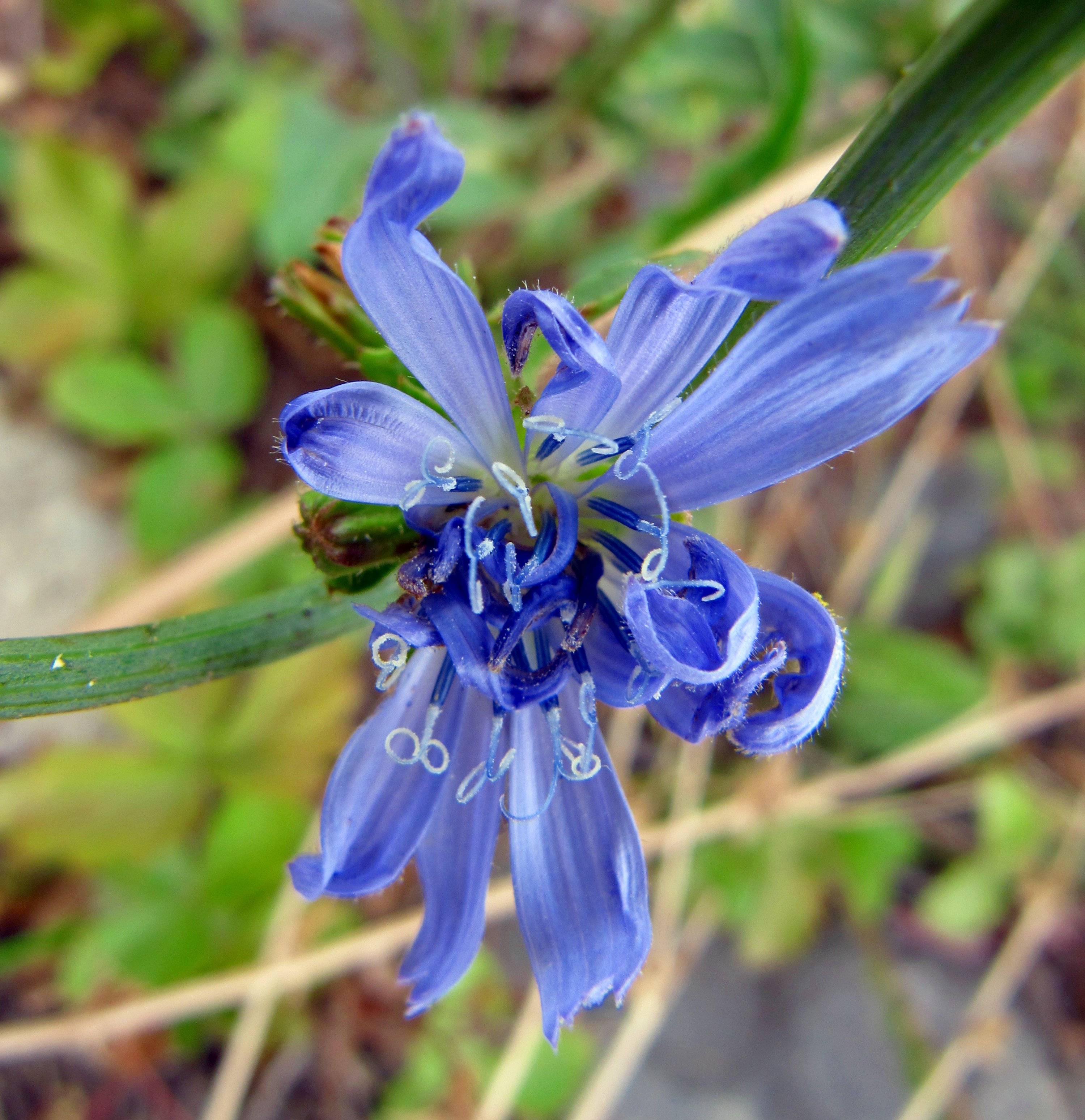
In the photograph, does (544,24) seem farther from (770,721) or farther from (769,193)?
(770,721)

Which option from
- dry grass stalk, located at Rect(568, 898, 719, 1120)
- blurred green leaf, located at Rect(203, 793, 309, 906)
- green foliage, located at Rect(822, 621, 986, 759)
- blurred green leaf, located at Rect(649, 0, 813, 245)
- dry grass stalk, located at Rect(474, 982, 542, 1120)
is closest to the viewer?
blurred green leaf, located at Rect(649, 0, 813, 245)

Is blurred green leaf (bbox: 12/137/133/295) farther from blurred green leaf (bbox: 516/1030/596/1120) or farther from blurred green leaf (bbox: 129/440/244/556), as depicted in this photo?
blurred green leaf (bbox: 516/1030/596/1120)

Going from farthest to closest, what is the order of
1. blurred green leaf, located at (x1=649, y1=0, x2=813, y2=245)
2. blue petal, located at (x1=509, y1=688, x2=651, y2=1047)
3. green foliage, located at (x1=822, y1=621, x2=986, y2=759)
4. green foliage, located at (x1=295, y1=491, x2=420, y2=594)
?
green foliage, located at (x1=822, y1=621, x2=986, y2=759)
blurred green leaf, located at (x1=649, y1=0, x2=813, y2=245)
blue petal, located at (x1=509, y1=688, x2=651, y2=1047)
green foliage, located at (x1=295, y1=491, x2=420, y2=594)

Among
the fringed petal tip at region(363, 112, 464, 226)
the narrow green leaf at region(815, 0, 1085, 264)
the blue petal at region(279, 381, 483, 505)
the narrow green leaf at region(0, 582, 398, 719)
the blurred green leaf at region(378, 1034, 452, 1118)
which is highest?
the narrow green leaf at region(815, 0, 1085, 264)

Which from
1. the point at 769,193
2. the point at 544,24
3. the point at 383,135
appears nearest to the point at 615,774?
the point at 769,193

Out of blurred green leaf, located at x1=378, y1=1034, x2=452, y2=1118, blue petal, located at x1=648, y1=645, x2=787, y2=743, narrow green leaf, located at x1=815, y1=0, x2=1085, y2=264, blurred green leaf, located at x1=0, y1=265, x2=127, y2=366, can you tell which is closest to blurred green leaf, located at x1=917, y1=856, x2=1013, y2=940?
blurred green leaf, located at x1=378, y1=1034, x2=452, y2=1118

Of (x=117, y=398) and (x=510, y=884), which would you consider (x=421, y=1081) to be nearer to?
(x=510, y=884)
